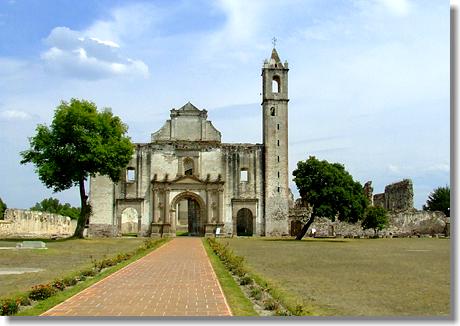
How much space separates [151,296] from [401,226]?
5092 centimetres

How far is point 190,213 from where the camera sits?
220 ft

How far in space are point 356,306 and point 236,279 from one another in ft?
15.3

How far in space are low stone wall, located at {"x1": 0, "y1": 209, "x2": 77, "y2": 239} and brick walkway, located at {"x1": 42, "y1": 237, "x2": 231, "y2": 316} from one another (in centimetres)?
3222

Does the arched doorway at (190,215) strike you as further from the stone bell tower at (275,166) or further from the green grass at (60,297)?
the green grass at (60,297)

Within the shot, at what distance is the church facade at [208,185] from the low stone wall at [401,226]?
8339 millimetres

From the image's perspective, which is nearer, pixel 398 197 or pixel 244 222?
pixel 244 222

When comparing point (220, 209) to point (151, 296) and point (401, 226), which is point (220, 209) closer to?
point (401, 226)

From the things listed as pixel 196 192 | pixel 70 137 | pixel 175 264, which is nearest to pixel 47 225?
pixel 196 192

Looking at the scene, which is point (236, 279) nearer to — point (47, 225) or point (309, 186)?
point (309, 186)

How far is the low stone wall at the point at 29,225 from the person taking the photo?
4769 cm

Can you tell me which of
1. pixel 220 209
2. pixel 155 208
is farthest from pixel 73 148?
pixel 220 209

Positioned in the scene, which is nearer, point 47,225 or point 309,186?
point 309,186

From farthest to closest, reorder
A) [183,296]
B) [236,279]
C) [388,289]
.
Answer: [236,279], [388,289], [183,296]

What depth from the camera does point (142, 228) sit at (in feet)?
169
